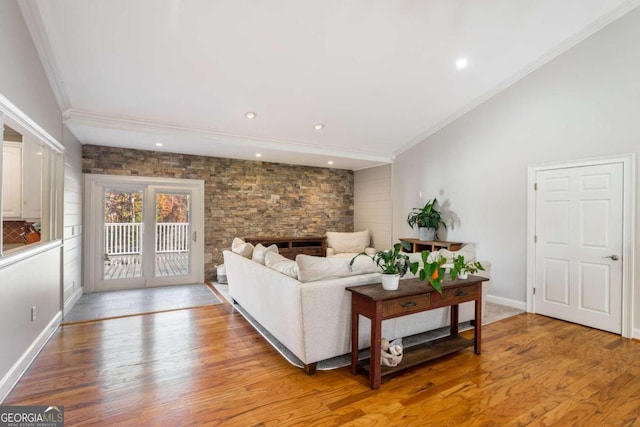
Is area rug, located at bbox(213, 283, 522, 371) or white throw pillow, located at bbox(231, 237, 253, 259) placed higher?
white throw pillow, located at bbox(231, 237, 253, 259)

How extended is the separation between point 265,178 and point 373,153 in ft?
7.37

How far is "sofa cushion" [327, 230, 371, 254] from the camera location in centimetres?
682

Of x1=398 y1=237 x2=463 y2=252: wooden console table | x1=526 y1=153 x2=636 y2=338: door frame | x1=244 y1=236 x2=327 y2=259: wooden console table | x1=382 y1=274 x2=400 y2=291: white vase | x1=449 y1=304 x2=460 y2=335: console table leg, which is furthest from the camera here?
x1=244 y1=236 x2=327 y2=259: wooden console table

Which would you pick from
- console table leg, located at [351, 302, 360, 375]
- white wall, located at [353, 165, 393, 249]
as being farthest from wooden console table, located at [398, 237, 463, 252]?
console table leg, located at [351, 302, 360, 375]

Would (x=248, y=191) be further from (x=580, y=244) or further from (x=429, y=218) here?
(x=580, y=244)

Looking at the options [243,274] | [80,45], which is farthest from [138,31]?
→ [243,274]

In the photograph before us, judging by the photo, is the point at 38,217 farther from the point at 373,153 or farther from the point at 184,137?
the point at 373,153

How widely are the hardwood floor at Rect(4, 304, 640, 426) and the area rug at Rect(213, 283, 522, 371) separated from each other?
0.09 m

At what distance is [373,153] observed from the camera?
6375mm

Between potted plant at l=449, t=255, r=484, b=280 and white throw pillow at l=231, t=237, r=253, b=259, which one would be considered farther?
white throw pillow at l=231, t=237, r=253, b=259

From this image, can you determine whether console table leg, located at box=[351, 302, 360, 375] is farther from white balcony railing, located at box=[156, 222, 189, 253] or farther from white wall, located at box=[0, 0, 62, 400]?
white balcony railing, located at box=[156, 222, 189, 253]

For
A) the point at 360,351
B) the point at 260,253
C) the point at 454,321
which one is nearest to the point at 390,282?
the point at 360,351

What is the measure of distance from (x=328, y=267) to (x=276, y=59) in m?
2.33

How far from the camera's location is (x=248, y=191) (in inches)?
252
